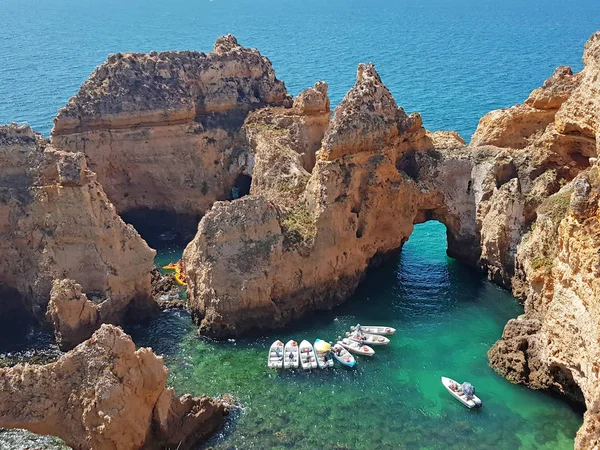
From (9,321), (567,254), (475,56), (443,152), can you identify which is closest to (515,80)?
(475,56)

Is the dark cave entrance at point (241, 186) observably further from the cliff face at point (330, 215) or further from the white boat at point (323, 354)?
the white boat at point (323, 354)

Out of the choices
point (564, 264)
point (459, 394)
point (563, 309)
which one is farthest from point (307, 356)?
point (564, 264)

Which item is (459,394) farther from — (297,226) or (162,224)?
(162,224)

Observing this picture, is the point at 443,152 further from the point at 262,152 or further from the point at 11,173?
the point at 11,173

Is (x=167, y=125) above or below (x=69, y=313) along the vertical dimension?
above

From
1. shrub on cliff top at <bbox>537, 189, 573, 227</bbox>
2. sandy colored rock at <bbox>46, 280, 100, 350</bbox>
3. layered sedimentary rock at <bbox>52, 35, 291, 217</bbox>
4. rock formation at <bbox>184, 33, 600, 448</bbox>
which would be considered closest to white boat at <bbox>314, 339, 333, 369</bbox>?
rock formation at <bbox>184, 33, 600, 448</bbox>

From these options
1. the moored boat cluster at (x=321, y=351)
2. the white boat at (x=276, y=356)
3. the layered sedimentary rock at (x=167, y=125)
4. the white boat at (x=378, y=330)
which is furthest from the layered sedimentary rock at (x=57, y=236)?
the white boat at (x=378, y=330)
